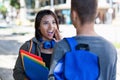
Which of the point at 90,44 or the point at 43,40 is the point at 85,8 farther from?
the point at 43,40

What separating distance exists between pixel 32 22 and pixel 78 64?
60.6 metres

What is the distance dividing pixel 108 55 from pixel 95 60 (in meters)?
0.09

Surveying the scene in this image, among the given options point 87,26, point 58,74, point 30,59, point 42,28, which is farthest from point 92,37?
point 42,28

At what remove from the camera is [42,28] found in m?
3.48

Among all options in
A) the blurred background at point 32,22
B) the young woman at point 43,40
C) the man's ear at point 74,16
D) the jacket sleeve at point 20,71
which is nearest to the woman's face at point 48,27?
the young woman at point 43,40

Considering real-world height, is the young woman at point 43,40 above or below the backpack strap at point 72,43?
below

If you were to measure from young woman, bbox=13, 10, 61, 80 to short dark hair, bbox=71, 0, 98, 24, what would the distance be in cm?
88

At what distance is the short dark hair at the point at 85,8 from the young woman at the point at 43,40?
2.90 feet

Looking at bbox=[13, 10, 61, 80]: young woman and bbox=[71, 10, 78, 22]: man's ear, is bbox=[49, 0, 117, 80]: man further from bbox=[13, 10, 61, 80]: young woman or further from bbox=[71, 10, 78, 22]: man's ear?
bbox=[13, 10, 61, 80]: young woman

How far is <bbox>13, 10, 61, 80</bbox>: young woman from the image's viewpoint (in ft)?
10.8

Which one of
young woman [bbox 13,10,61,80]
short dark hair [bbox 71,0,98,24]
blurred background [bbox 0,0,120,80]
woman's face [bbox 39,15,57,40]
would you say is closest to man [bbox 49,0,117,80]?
short dark hair [bbox 71,0,98,24]

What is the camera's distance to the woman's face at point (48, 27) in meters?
3.44

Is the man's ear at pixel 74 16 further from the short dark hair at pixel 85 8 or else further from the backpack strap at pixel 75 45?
the backpack strap at pixel 75 45

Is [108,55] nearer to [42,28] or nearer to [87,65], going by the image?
[87,65]
